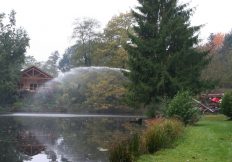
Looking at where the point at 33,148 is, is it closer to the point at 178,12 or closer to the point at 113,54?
the point at 178,12

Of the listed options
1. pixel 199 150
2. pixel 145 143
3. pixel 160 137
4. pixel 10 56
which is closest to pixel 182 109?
pixel 160 137

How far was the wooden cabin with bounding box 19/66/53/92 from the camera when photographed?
2906 inches

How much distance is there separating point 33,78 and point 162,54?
43805mm

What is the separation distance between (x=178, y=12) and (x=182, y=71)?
518 cm

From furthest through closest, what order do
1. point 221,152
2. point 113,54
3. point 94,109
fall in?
point 113,54, point 94,109, point 221,152

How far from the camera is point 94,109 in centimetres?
5694

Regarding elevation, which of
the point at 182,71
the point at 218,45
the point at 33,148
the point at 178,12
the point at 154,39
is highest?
the point at 218,45

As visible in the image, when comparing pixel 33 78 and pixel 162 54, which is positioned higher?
pixel 33 78

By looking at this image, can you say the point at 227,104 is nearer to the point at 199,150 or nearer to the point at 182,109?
the point at 182,109

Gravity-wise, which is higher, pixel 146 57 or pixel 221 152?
pixel 146 57

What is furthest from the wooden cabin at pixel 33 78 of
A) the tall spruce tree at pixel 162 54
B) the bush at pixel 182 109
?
the bush at pixel 182 109

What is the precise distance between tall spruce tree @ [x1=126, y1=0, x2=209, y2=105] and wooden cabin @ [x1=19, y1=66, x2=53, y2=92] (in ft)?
138

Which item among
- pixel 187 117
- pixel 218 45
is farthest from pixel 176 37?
pixel 218 45

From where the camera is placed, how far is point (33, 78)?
73.7 meters
